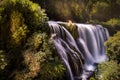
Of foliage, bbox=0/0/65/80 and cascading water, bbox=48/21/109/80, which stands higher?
foliage, bbox=0/0/65/80

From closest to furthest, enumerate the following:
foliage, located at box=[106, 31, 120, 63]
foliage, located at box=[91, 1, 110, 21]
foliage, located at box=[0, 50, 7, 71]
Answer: foliage, located at box=[0, 50, 7, 71] → foliage, located at box=[106, 31, 120, 63] → foliage, located at box=[91, 1, 110, 21]

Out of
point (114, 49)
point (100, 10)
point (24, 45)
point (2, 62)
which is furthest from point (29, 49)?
point (100, 10)

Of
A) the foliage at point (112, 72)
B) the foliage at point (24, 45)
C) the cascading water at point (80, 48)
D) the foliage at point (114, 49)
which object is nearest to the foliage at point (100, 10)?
the cascading water at point (80, 48)

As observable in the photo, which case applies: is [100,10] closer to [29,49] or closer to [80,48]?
[80,48]

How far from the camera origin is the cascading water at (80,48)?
1488 centimetres

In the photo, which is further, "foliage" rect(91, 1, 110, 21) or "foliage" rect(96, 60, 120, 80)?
"foliage" rect(91, 1, 110, 21)

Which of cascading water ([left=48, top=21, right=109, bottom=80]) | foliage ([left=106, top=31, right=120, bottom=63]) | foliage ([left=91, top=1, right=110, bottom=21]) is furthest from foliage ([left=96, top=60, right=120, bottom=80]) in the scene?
foliage ([left=91, top=1, right=110, bottom=21])

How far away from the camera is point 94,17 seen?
31234 millimetres

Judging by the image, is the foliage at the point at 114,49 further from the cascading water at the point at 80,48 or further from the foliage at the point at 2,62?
the foliage at the point at 2,62

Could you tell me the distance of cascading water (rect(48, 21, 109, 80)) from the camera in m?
14.9

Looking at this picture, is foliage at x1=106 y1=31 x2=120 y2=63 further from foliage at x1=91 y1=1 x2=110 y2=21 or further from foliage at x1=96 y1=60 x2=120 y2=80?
foliage at x1=91 y1=1 x2=110 y2=21

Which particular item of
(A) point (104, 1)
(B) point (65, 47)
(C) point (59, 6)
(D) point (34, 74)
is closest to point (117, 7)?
(A) point (104, 1)

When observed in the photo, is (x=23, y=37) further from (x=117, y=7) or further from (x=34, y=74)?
(x=117, y=7)

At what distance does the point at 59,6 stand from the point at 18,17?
14.6m
